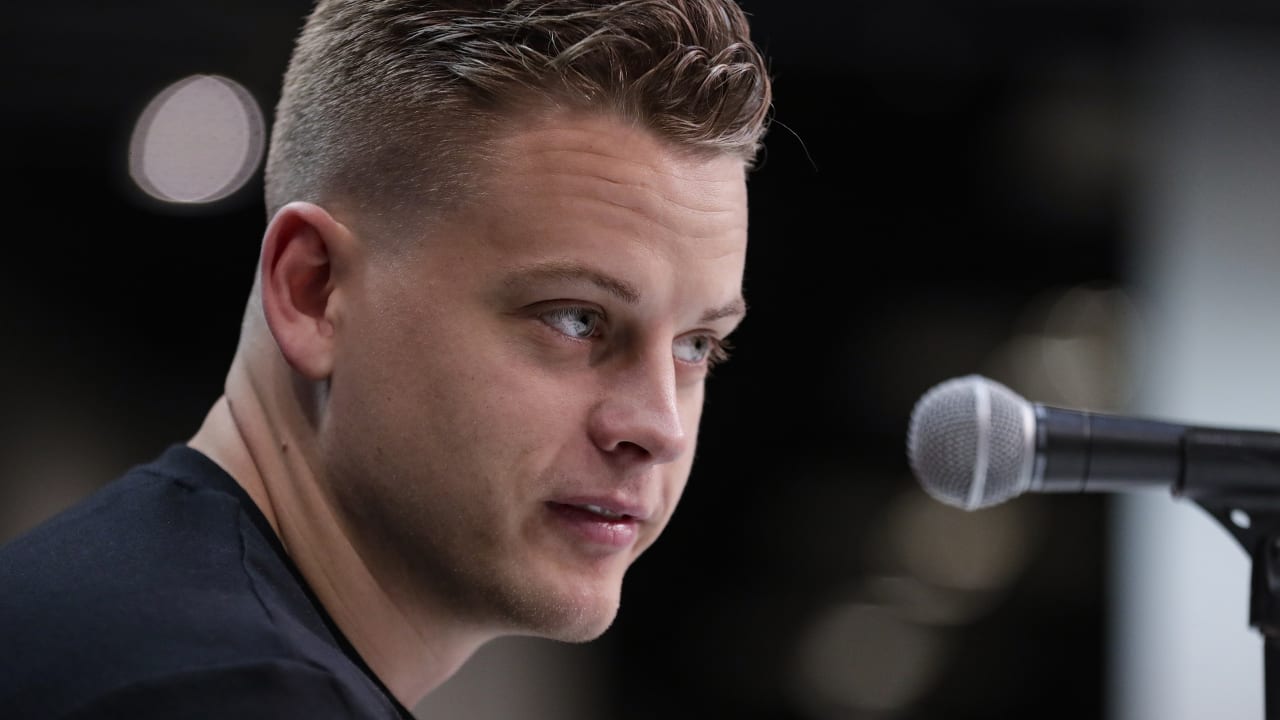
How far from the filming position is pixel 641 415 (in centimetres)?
115

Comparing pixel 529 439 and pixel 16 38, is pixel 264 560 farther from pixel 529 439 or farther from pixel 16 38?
pixel 16 38

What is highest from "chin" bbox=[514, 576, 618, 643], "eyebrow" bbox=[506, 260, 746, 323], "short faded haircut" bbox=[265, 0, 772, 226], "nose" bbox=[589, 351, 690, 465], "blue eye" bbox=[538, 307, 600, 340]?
"short faded haircut" bbox=[265, 0, 772, 226]

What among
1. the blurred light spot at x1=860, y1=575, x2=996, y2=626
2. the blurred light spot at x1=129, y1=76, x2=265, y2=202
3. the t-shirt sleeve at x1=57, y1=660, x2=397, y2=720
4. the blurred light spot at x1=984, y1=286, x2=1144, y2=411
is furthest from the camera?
the blurred light spot at x1=860, y1=575, x2=996, y2=626

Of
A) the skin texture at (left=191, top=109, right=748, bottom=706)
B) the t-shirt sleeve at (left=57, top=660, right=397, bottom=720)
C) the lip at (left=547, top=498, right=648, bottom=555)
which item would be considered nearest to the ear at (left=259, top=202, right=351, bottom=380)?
the skin texture at (left=191, top=109, right=748, bottom=706)

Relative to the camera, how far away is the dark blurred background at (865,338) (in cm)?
368

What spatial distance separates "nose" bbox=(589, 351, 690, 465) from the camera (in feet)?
3.75

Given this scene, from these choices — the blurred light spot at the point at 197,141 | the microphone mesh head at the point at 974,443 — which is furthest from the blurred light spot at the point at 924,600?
the microphone mesh head at the point at 974,443

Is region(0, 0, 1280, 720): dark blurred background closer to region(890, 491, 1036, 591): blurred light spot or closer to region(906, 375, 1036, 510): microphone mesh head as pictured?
region(890, 491, 1036, 591): blurred light spot

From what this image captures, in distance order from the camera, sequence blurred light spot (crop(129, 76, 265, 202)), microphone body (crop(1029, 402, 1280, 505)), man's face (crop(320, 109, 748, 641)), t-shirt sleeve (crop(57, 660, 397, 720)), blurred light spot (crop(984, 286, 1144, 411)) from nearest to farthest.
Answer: t-shirt sleeve (crop(57, 660, 397, 720)) → man's face (crop(320, 109, 748, 641)) → microphone body (crop(1029, 402, 1280, 505)) → blurred light spot (crop(129, 76, 265, 202)) → blurred light spot (crop(984, 286, 1144, 411))

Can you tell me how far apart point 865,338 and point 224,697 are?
10.4 ft

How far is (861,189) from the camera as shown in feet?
12.5

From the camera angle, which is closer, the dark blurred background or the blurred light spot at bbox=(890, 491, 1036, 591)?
the dark blurred background

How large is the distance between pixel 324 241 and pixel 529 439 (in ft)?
0.94

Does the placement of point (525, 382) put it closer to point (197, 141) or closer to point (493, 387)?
point (493, 387)
